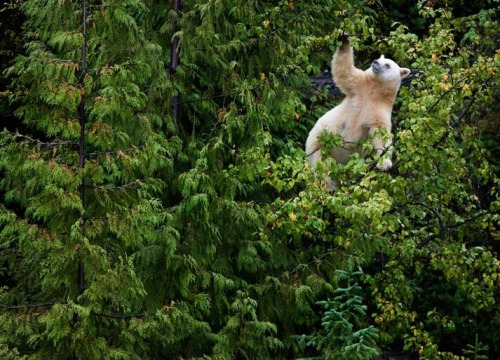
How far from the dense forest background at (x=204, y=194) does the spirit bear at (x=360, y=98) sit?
206 mm

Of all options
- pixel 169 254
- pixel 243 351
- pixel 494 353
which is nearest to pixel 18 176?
pixel 169 254

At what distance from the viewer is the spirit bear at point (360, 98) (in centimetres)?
744

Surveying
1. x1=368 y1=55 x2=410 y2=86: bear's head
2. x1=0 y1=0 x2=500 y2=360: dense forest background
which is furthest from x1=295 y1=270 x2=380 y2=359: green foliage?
x1=368 y1=55 x2=410 y2=86: bear's head

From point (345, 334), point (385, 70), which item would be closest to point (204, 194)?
point (345, 334)

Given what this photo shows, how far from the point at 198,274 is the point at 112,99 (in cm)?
205

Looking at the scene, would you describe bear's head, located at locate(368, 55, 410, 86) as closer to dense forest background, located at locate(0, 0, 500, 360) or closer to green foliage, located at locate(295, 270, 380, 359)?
dense forest background, located at locate(0, 0, 500, 360)

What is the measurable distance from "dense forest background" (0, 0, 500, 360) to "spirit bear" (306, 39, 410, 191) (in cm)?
21

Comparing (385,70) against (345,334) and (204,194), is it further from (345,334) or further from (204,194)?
(345,334)

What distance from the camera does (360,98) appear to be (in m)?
7.64

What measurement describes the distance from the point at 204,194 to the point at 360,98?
1.93m

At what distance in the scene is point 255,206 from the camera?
25.3 ft

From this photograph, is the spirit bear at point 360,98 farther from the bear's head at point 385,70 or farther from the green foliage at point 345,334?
the green foliage at point 345,334

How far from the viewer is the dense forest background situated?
17.2 ft

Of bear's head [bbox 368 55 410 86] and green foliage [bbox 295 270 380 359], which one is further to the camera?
bear's head [bbox 368 55 410 86]
